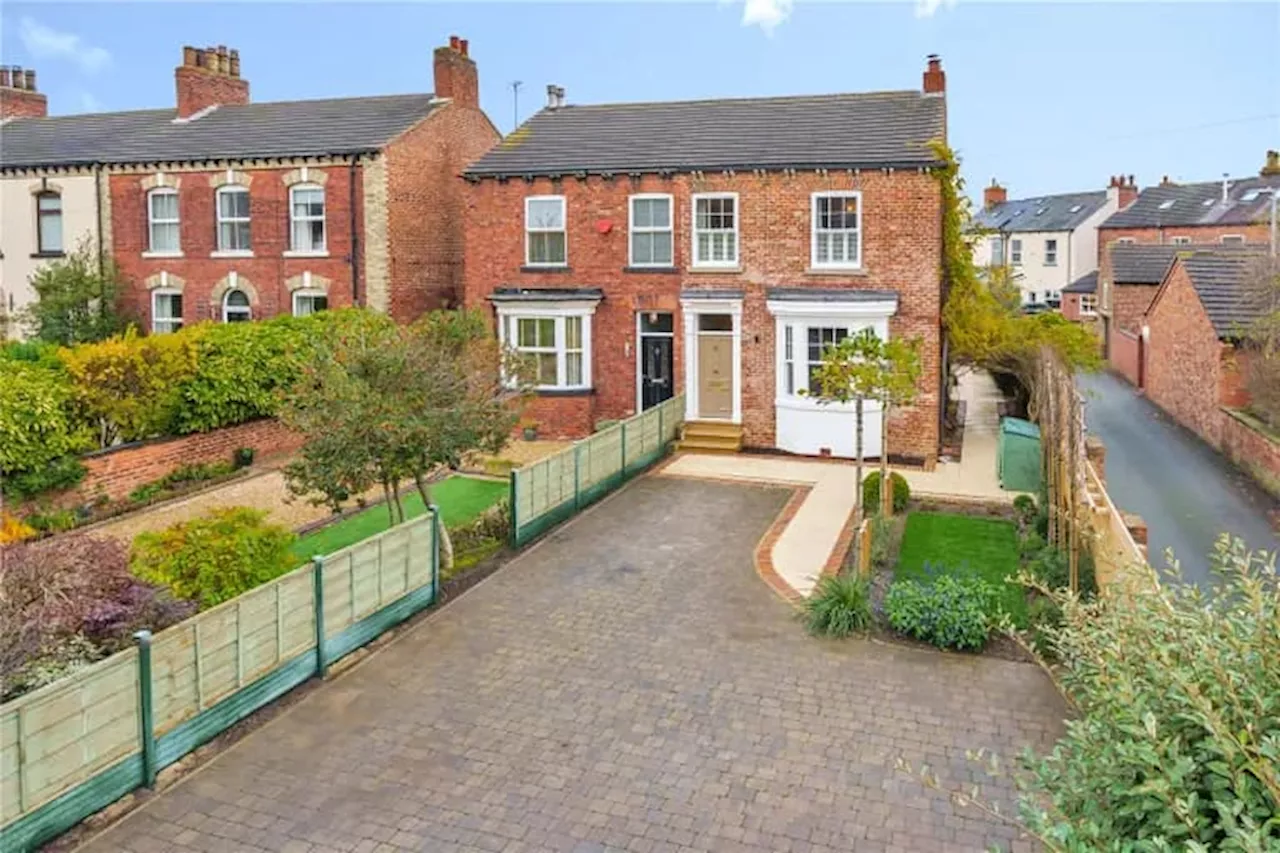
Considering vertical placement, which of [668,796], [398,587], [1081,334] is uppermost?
[1081,334]

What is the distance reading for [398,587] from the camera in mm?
12219

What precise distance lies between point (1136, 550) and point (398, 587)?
7694 millimetres

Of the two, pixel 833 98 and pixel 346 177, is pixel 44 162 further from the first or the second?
pixel 833 98

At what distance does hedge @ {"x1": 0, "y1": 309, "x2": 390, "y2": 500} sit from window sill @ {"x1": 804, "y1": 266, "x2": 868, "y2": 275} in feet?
31.9

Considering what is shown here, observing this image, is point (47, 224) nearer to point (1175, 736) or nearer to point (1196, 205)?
point (1175, 736)

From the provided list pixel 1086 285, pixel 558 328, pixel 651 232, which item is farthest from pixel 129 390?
pixel 1086 285

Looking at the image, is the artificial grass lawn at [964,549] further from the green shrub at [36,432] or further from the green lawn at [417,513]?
the green shrub at [36,432]

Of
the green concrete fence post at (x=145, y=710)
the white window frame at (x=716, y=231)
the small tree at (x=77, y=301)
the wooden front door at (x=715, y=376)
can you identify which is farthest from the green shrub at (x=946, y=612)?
the small tree at (x=77, y=301)

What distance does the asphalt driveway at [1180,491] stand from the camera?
653 inches

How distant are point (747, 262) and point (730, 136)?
132 inches

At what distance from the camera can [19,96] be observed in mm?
36406

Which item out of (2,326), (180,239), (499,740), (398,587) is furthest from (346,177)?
(499,740)

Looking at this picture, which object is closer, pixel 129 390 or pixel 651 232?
pixel 129 390

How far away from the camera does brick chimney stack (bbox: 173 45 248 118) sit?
3222 centimetres
